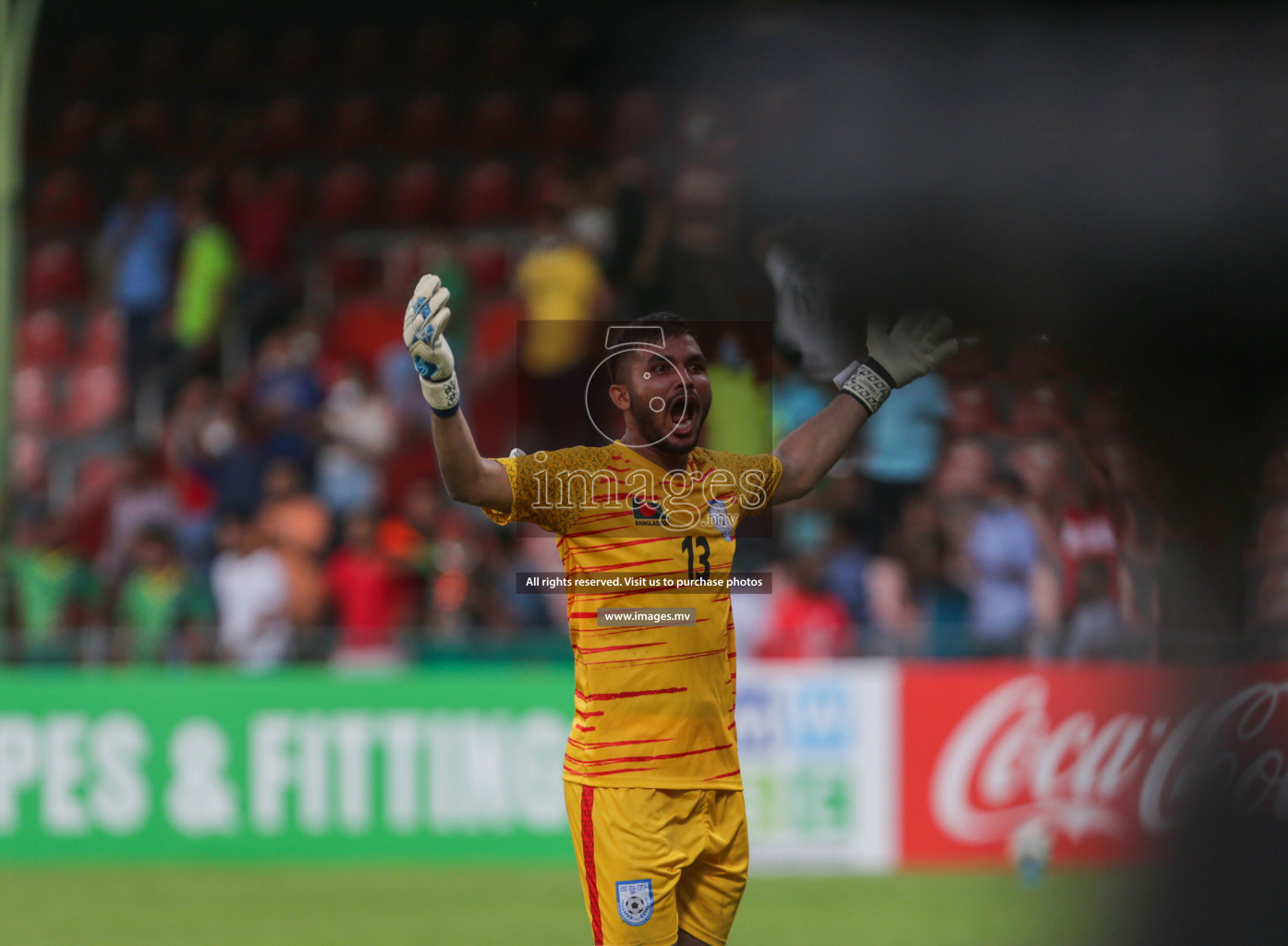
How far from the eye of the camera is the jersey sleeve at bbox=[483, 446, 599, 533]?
150 inches

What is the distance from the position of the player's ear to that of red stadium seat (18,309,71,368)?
1152cm

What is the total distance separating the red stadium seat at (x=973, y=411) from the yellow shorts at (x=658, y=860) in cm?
104

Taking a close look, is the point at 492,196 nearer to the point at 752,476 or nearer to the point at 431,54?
the point at 431,54

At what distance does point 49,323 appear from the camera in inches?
575

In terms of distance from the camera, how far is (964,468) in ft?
16.0

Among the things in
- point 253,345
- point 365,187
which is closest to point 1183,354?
point 253,345

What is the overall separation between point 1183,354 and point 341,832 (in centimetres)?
729

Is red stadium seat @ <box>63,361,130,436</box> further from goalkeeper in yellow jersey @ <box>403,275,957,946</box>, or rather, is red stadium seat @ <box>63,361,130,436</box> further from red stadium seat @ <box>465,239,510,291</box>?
goalkeeper in yellow jersey @ <box>403,275,957,946</box>

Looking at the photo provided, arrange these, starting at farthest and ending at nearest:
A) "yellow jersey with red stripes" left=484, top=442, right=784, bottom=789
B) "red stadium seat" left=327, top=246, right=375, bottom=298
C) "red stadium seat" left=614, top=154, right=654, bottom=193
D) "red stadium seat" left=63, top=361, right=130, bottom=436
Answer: "red stadium seat" left=327, top=246, right=375, bottom=298, "red stadium seat" left=63, top=361, right=130, bottom=436, "red stadium seat" left=614, top=154, right=654, bottom=193, "yellow jersey with red stripes" left=484, top=442, right=784, bottom=789

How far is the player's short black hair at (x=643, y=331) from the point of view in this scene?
3.83 meters

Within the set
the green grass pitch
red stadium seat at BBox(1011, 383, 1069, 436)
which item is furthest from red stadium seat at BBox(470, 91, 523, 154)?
red stadium seat at BBox(1011, 383, 1069, 436)

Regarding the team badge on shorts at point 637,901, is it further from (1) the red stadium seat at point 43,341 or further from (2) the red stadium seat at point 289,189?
(1) the red stadium seat at point 43,341

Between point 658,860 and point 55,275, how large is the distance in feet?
41.3

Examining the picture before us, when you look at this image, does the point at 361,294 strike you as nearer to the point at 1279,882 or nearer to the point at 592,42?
the point at 592,42
